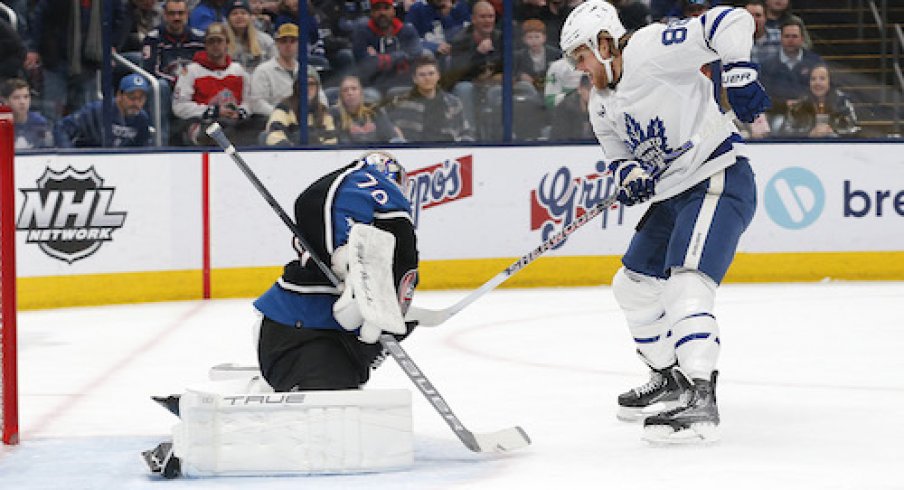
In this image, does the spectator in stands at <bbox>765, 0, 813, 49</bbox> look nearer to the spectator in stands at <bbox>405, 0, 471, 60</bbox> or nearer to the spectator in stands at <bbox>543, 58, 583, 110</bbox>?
the spectator in stands at <bbox>543, 58, 583, 110</bbox>

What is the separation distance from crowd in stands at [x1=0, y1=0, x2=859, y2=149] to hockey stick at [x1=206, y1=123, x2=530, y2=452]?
12.3ft

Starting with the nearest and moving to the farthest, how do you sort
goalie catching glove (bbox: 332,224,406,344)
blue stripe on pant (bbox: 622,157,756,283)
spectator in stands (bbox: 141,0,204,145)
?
goalie catching glove (bbox: 332,224,406,344), blue stripe on pant (bbox: 622,157,756,283), spectator in stands (bbox: 141,0,204,145)

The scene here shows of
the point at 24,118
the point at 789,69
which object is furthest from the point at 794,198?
the point at 24,118

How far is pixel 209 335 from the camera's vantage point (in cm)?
629

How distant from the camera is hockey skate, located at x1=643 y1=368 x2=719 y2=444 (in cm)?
395

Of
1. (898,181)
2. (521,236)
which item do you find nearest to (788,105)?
(898,181)

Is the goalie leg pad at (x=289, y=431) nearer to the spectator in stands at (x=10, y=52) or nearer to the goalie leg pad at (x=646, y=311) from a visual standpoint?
the goalie leg pad at (x=646, y=311)

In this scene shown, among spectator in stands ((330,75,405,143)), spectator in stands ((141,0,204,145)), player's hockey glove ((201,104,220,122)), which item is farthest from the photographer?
spectator in stands ((330,75,405,143))

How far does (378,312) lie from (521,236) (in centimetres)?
440

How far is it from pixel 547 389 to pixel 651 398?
557mm

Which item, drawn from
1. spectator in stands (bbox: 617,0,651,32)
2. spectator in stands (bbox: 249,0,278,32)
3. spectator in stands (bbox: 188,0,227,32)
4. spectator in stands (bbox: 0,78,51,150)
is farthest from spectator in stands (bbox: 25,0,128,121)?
spectator in stands (bbox: 617,0,651,32)

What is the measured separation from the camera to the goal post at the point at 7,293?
3.92 m

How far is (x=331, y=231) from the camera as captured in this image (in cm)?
359

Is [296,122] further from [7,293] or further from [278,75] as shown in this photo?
[7,293]
